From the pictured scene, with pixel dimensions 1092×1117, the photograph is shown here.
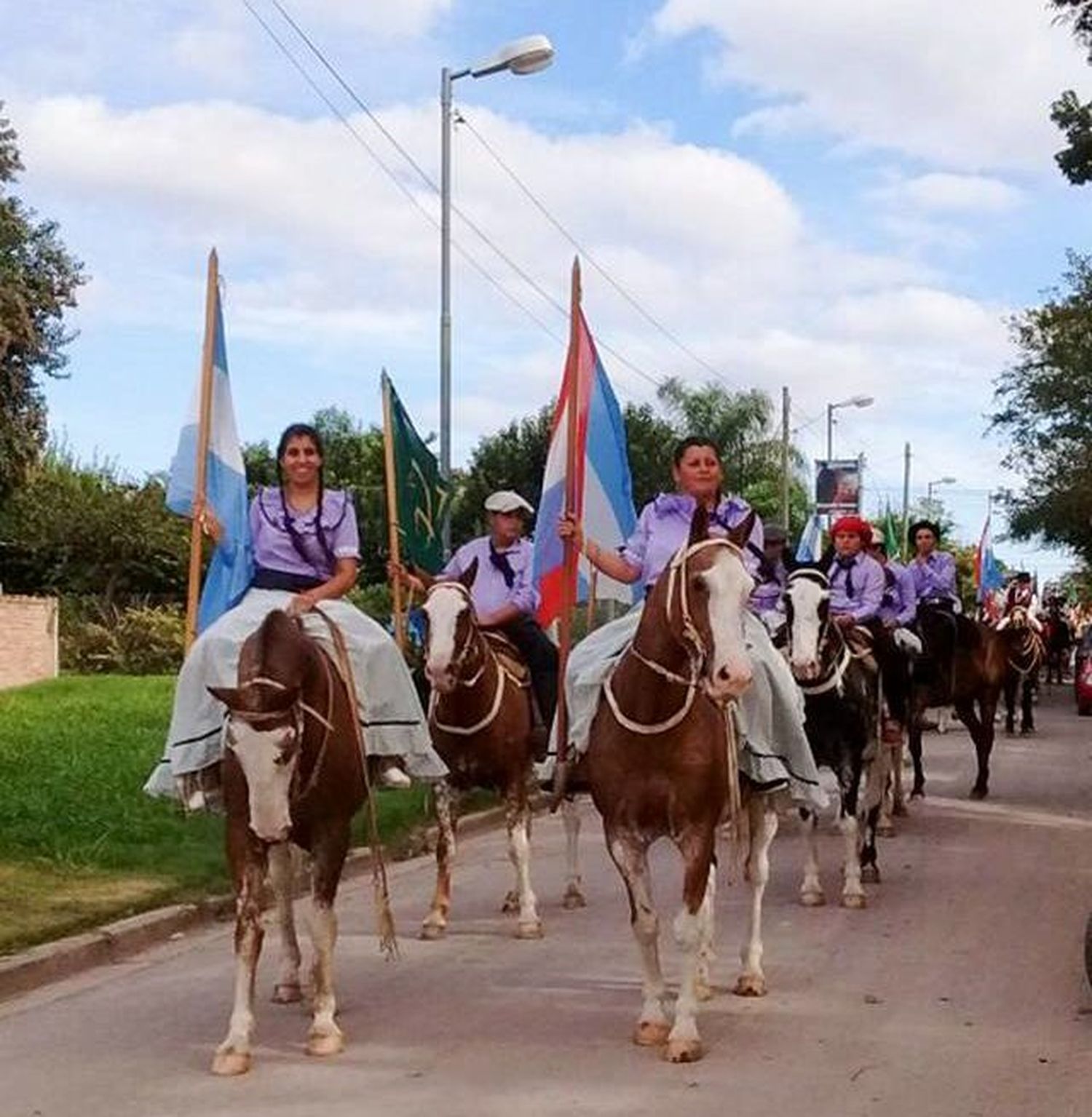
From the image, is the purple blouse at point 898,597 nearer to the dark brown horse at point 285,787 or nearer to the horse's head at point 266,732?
the dark brown horse at point 285,787

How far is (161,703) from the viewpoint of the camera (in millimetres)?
26094

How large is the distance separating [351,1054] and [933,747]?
62.2 feet

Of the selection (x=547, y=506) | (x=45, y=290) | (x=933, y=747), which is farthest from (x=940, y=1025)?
(x=45, y=290)

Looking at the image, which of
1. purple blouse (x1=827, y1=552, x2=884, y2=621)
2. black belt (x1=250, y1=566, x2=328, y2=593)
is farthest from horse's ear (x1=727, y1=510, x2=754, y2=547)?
purple blouse (x1=827, y1=552, x2=884, y2=621)

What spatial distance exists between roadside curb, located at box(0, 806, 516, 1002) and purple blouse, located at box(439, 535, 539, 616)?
2537 millimetres

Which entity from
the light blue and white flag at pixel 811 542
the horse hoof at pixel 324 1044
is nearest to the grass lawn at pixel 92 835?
the horse hoof at pixel 324 1044

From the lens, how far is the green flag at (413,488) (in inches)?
544

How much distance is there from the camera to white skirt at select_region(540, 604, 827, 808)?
8258mm

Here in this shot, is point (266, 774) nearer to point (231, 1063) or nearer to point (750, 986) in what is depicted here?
point (231, 1063)

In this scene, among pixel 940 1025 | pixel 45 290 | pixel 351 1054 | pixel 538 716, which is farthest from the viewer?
pixel 45 290

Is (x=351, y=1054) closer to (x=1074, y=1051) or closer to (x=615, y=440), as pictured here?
(x=1074, y=1051)

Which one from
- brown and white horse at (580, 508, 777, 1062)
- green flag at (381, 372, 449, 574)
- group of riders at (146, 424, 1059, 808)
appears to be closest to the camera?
brown and white horse at (580, 508, 777, 1062)

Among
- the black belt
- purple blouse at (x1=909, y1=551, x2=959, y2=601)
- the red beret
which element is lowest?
the black belt

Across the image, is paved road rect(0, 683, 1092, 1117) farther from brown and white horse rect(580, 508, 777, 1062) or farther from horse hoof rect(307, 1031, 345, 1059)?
brown and white horse rect(580, 508, 777, 1062)
